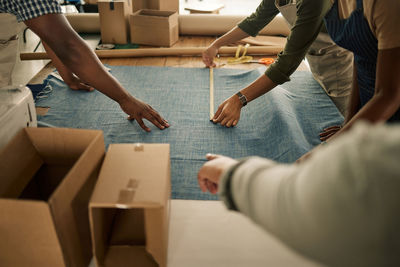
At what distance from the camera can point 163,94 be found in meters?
2.04

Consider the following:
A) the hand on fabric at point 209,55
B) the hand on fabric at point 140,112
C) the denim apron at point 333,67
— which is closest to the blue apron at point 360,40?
the denim apron at point 333,67

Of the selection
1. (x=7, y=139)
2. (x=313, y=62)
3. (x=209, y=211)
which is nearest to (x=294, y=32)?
(x=313, y=62)

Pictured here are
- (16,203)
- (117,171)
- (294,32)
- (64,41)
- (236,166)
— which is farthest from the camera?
(294,32)

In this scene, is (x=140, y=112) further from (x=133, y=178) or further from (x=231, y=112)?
(x=133, y=178)

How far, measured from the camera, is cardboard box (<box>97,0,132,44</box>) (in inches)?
107

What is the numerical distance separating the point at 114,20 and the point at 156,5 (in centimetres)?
43

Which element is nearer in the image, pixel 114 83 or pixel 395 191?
pixel 395 191

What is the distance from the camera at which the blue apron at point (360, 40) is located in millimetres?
1165

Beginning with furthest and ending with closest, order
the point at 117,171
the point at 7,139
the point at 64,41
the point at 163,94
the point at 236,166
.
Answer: the point at 163,94, the point at 64,41, the point at 7,139, the point at 117,171, the point at 236,166

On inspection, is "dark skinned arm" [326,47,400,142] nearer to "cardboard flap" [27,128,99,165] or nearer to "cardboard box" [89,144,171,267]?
"cardboard box" [89,144,171,267]

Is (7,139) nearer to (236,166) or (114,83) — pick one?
(114,83)

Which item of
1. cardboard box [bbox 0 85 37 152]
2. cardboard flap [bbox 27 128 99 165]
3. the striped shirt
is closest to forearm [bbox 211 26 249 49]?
the striped shirt

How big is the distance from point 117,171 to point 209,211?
350 millimetres

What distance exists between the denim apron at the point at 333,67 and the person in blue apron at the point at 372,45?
20.6 inches
